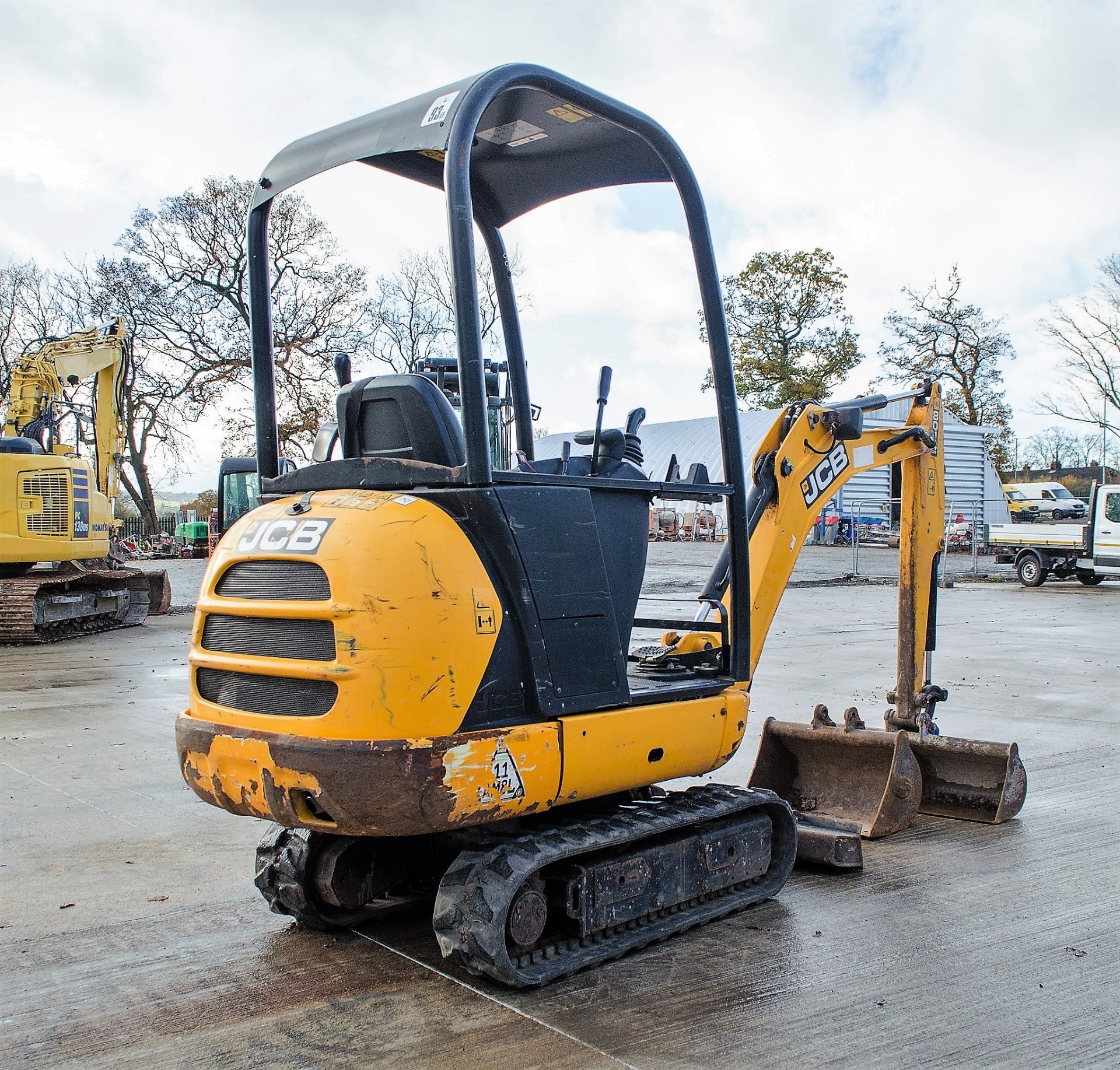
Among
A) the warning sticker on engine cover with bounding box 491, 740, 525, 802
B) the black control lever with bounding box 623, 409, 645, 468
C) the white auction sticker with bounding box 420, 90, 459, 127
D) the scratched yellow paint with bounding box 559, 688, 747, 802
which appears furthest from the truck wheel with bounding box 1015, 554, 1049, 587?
the white auction sticker with bounding box 420, 90, 459, 127

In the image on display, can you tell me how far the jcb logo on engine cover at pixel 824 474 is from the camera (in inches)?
207

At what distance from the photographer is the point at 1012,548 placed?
24.9 meters

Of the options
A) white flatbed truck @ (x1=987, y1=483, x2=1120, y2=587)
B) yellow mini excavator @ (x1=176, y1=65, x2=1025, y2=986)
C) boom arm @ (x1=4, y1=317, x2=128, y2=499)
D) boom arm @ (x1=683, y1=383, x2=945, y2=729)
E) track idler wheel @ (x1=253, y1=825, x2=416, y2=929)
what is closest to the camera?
yellow mini excavator @ (x1=176, y1=65, x2=1025, y2=986)

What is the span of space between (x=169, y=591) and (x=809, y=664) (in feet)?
38.1

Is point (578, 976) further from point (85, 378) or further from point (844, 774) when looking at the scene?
point (85, 378)

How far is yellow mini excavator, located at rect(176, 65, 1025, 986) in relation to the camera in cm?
329

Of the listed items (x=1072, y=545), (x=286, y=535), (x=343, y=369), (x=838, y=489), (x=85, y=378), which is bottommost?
(x=1072, y=545)

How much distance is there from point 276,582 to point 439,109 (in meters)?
1.58

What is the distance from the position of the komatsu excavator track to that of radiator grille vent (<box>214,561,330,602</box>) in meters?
11.5

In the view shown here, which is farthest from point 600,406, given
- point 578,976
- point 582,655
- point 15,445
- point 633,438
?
point 15,445

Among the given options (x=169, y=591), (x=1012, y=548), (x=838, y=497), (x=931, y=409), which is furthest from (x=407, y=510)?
(x=838, y=497)

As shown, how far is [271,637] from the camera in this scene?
3488mm

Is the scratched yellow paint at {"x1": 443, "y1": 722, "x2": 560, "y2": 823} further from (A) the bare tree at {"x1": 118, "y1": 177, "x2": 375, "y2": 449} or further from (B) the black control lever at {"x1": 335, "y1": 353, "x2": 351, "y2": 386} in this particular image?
(A) the bare tree at {"x1": 118, "y1": 177, "x2": 375, "y2": 449}

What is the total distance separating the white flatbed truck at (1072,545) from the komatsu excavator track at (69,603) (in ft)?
59.3
